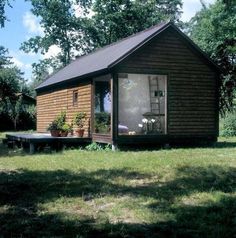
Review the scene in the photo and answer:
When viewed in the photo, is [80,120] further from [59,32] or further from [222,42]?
[59,32]

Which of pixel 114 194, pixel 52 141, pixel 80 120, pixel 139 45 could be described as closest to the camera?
pixel 114 194

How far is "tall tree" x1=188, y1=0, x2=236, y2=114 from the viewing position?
34.1 m

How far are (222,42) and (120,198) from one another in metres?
29.7

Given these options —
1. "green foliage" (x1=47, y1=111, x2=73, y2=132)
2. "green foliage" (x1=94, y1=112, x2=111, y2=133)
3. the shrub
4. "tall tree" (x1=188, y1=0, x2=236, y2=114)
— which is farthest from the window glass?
"tall tree" (x1=188, y1=0, x2=236, y2=114)

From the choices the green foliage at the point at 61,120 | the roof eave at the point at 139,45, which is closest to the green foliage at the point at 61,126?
the green foliage at the point at 61,120

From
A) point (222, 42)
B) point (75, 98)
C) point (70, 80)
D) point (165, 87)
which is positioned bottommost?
point (75, 98)

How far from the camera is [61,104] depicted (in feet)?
83.9

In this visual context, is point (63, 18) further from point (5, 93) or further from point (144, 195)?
point (144, 195)

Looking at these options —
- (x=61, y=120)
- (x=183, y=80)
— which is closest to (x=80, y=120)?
(x=61, y=120)

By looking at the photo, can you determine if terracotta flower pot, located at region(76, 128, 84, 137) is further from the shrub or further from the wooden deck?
the shrub

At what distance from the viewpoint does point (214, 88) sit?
70.4 feet

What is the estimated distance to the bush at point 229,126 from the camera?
31.4m

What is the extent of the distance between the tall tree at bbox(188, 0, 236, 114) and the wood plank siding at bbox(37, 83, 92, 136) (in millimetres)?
12452

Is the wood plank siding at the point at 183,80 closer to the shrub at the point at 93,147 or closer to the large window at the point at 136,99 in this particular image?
the shrub at the point at 93,147
